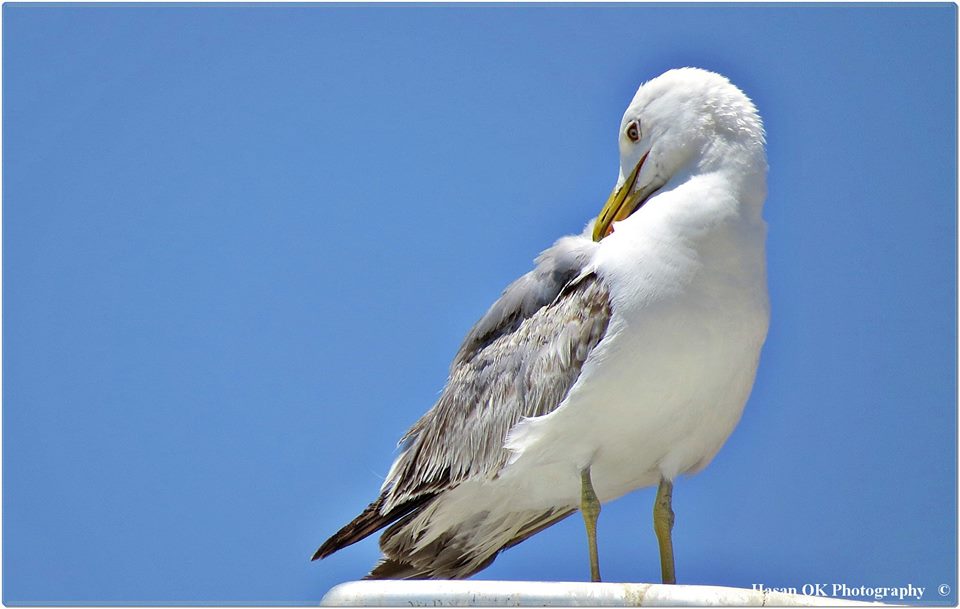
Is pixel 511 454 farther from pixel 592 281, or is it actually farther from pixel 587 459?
pixel 592 281

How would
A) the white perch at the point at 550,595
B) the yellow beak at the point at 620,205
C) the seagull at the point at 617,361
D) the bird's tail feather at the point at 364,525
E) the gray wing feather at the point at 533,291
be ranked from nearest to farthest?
the white perch at the point at 550,595, the seagull at the point at 617,361, the gray wing feather at the point at 533,291, the yellow beak at the point at 620,205, the bird's tail feather at the point at 364,525

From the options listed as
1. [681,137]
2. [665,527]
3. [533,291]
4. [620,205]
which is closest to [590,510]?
[665,527]

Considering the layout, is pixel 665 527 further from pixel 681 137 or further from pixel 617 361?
pixel 681 137

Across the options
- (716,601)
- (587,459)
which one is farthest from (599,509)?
(716,601)

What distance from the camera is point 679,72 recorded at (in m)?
8.51

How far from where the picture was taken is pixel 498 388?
8547 mm

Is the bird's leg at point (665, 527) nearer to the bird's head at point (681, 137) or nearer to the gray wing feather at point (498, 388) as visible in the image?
the gray wing feather at point (498, 388)

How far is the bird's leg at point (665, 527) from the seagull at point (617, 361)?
0.01 metres

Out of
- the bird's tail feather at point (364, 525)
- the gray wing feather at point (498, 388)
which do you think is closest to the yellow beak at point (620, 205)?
the gray wing feather at point (498, 388)

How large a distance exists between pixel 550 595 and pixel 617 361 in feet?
6.30

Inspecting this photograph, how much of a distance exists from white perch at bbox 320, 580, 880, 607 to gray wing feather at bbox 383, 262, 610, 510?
193cm

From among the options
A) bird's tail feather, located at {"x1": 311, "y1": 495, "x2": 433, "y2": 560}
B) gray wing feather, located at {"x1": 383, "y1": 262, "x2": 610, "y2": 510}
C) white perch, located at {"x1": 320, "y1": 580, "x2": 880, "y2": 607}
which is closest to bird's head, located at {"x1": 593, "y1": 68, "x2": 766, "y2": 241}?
gray wing feather, located at {"x1": 383, "y1": 262, "x2": 610, "y2": 510}

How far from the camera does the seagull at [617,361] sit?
777 cm

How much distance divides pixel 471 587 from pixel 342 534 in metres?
2.70
